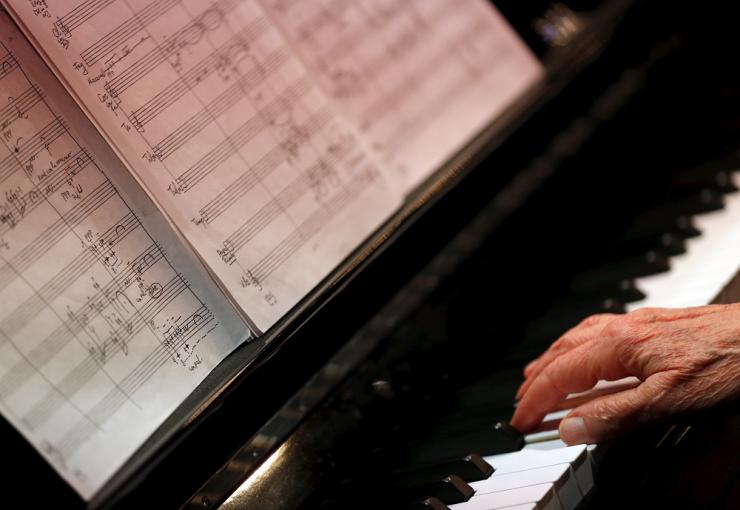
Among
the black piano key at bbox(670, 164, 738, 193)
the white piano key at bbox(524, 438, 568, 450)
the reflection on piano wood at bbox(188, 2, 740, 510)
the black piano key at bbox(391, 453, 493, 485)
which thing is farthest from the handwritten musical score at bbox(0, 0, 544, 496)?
the black piano key at bbox(670, 164, 738, 193)

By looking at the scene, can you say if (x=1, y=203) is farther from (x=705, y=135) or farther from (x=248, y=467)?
(x=705, y=135)

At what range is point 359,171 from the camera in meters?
1.56

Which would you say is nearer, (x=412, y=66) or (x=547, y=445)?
(x=547, y=445)

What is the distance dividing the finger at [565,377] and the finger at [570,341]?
4cm

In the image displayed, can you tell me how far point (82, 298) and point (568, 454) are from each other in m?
0.77

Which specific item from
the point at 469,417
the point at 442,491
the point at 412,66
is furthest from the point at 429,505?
the point at 412,66

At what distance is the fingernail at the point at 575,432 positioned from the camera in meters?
1.32

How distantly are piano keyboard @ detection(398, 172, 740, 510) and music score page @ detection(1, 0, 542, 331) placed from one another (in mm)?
433

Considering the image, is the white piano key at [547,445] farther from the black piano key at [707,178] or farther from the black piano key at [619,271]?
the black piano key at [707,178]

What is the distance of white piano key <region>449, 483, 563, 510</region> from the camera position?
120 cm

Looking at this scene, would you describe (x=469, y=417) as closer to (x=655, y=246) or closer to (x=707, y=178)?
(x=655, y=246)

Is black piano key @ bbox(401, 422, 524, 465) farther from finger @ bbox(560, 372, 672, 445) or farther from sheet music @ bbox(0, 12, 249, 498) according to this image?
sheet music @ bbox(0, 12, 249, 498)

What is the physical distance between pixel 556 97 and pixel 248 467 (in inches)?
43.7

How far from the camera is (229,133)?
4.60 ft
